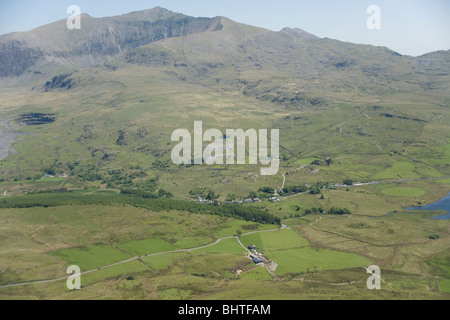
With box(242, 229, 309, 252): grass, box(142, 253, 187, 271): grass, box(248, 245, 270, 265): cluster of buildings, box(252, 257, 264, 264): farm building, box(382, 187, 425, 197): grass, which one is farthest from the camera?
box(382, 187, 425, 197): grass

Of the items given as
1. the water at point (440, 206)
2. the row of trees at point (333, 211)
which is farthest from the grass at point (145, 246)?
the water at point (440, 206)

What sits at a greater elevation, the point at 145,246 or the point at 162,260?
the point at 145,246

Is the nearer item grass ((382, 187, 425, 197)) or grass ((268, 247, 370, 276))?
grass ((268, 247, 370, 276))

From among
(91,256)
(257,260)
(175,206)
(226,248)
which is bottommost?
(226,248)

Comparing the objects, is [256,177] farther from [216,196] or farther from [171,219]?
[171,219]

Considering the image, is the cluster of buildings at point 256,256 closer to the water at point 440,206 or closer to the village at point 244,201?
the village at point 244,201

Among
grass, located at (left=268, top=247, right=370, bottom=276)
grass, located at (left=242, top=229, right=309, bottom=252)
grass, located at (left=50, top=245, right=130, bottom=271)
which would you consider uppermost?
grass, located at (left=50, top=245, right=130, bottom=271)

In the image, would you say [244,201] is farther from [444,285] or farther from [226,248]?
[444,285]

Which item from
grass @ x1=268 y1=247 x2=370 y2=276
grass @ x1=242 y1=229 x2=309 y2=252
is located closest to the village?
grass @ x1=242 y1=229 x2=309 y2=252

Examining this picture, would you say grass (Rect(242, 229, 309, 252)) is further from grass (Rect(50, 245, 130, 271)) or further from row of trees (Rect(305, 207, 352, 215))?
grass (Rect(50, 245, 130, 271))

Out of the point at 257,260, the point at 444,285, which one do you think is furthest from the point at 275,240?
the point at 444,285

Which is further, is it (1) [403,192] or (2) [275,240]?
(1) [403,192]
